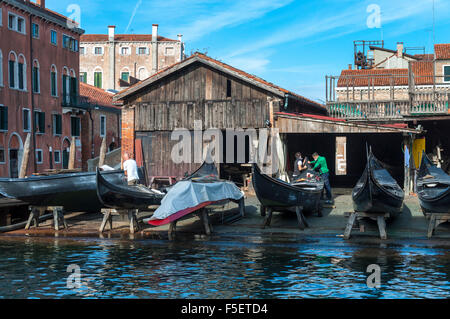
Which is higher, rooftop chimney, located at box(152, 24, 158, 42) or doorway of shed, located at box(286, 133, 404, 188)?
rooftop chimney, located at box(152, 24, 158, 42)

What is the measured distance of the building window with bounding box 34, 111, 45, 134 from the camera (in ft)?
119

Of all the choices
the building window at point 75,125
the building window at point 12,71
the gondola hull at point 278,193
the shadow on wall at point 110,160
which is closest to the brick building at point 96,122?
the building window at point 75,125

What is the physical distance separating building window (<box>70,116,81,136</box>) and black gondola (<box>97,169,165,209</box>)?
82.4ft

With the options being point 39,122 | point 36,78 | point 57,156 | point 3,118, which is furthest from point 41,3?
point 3,118

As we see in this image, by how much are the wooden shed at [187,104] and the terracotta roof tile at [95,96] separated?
2074 centimetres

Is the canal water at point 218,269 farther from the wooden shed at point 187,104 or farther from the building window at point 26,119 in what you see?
the building window at point 26,119

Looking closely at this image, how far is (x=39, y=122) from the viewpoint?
36750 mm

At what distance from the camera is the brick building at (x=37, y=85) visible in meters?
33.7

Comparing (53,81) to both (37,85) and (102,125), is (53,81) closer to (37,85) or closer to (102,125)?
(37,85)

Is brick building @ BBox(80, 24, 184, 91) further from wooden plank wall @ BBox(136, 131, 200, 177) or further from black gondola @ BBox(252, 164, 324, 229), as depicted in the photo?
black gondola @ BBox(252, 164, 324, 229)

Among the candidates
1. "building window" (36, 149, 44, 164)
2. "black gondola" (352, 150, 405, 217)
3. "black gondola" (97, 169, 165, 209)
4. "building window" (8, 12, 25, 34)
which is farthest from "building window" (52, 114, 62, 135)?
"black gondola" (352, 150, 405, 217)

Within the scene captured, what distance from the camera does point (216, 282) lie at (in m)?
10.0

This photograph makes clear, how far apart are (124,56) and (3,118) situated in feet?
104
